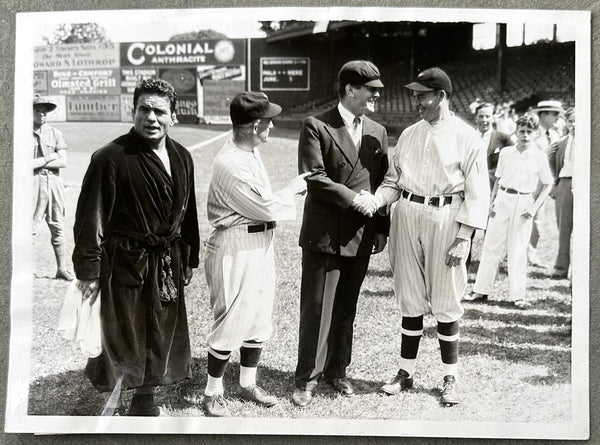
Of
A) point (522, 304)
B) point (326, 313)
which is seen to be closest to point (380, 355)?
point (326, 313)

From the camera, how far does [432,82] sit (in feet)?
5.42

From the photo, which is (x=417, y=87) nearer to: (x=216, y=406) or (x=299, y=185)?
(x=299, y=185)

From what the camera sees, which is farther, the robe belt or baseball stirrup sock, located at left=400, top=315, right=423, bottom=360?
baseball stirrup sock, located at left=400, top=315, right=423, bottom=360

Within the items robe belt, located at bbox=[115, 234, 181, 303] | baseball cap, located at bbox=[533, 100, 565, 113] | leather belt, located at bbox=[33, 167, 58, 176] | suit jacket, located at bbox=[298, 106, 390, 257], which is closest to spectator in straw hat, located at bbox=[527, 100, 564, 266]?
baseball cap, located at bbox=[533, 100, 565, 113]

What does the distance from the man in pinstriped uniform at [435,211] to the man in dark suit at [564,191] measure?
253mm

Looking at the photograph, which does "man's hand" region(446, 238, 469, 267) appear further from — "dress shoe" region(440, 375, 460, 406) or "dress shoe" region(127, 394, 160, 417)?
"dress shoe" region(127, 394, 160, 417)

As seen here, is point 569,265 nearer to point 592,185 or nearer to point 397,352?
point 592,185

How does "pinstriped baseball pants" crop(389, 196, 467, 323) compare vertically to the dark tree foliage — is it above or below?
below

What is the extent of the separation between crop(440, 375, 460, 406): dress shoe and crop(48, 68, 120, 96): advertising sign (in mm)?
1234

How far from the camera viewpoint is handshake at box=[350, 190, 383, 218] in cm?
162

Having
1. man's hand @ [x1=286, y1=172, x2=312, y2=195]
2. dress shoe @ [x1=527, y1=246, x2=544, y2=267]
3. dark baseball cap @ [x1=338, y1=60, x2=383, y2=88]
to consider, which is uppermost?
dark baseball cap @ [x1=338, y1=60, x2=383, y2=88]

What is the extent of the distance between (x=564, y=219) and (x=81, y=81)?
1.41 metres

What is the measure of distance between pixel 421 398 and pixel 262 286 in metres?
0.53

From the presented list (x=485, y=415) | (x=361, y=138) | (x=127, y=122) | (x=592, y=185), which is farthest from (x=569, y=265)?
(x=127, y=122)
